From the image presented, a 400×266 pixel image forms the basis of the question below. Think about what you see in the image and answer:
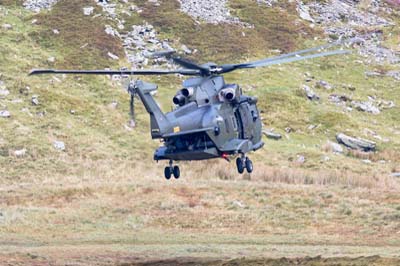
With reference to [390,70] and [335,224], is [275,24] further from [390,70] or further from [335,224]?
[335,224]

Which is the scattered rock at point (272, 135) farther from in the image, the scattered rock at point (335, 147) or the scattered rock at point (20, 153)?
the scattered rock at point (20, 153)

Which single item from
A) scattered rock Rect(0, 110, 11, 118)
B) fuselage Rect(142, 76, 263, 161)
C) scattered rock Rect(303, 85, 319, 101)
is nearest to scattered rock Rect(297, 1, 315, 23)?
scattered rock Rect(303, 85, 319, 101)

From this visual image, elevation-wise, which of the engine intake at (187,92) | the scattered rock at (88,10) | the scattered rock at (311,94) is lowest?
the scattered rock at (88,10)

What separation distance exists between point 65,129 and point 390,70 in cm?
3386

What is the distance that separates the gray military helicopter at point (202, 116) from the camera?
39375mm

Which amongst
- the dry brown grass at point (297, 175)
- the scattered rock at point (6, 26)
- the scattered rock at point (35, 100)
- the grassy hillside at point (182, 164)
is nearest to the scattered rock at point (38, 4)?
the grassy hillside at point (182, 164)

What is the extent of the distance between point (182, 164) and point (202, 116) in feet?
92.7

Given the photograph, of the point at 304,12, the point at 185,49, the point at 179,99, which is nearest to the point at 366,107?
the point at 185,49

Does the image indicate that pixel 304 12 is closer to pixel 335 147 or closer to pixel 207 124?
pixel 335 147

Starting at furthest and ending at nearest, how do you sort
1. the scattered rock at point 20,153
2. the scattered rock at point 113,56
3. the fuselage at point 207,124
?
the scattered rock at point 113,56
the scattered rock at point 20,153
the fuselage at point 207,124

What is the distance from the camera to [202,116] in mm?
40469

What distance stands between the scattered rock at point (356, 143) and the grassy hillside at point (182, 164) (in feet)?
2.31

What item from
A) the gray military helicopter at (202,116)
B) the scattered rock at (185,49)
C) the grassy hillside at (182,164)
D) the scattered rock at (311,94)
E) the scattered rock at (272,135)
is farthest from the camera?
the scattered rock at (185,49)

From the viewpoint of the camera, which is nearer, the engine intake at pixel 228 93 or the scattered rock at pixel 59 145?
the engine intake at pixel 228 93
